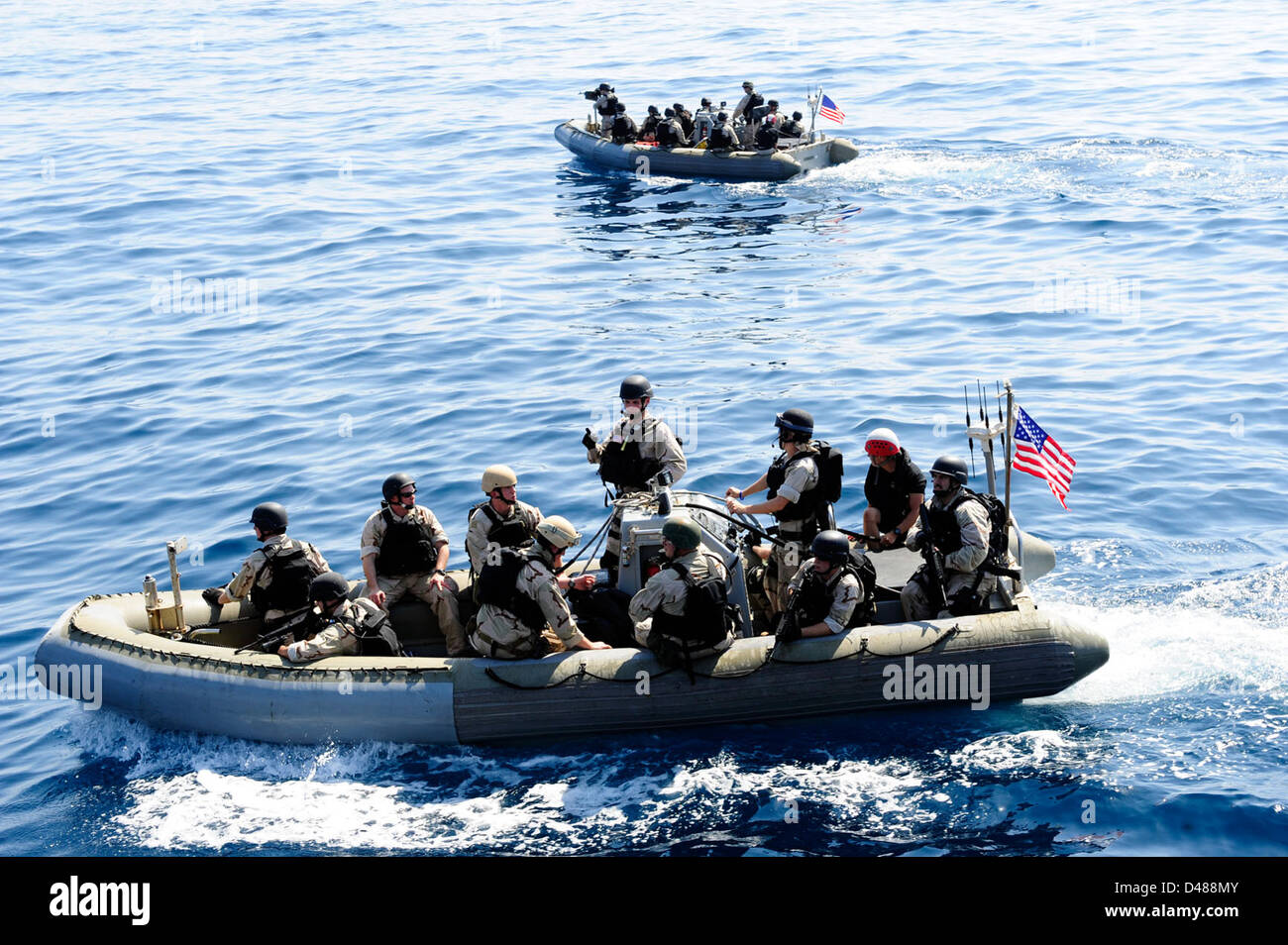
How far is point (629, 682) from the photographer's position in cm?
1269

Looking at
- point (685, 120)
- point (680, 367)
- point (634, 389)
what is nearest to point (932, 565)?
point (634, 389)

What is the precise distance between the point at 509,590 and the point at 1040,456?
16.6 ft

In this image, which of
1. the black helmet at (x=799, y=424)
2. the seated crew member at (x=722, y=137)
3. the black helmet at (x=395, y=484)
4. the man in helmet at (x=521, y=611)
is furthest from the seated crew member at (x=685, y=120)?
the man in helmet at (x=521, y=611)

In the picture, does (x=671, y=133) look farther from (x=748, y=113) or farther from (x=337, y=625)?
(x=337, y=625)

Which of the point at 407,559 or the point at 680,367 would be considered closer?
the point at 407,559

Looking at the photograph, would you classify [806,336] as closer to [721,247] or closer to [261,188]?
[721,247]

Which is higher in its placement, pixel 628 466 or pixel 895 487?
pixel 628 466

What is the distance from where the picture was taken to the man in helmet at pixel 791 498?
43.9 feet

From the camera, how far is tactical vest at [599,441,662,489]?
1424cm

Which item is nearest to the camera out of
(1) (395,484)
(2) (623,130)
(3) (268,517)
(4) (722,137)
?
(3) (268,517)

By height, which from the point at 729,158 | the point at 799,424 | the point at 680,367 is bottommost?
the point at 799,424

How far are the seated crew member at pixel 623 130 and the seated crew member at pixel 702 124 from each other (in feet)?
5.91

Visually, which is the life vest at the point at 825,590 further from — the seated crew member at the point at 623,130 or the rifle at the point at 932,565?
the seated crew member at the point at 623,130

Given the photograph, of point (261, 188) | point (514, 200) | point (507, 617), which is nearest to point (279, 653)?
point (507, 617)
